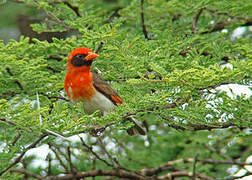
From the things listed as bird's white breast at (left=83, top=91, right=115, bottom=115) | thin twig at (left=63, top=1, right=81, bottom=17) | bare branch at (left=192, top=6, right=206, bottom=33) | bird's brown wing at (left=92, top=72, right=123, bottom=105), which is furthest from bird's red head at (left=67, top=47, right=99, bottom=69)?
bare branch at (left=192, top=6, right=206, bottom=33)

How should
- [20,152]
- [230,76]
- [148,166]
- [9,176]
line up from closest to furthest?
[230,76], [20,152], [9,176], [148,166]

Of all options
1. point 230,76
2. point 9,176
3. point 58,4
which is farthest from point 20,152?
point 58,4

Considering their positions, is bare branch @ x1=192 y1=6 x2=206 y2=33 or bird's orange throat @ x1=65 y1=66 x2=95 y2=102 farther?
bare branch @ x1=192 y1=6 x2=206 y2=33

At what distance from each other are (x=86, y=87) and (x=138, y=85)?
1150 millimetres

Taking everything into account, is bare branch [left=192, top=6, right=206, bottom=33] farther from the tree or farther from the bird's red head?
the bird's red head

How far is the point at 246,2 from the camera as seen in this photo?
470 cm

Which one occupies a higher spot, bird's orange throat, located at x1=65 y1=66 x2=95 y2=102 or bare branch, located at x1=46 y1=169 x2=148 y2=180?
bird's orange throat, located at x1=65 y1=66 x2=95 y2=102

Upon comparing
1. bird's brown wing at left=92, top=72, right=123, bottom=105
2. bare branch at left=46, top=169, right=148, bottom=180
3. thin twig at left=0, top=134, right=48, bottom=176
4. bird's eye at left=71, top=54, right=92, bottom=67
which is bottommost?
bare branch at left=46, top=169, right=148, bottom=180

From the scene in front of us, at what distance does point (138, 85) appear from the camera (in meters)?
3.06

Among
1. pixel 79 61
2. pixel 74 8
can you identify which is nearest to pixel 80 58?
pixel 79 61

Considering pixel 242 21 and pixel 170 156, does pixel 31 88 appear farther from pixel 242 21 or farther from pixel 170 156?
pixel 170 156

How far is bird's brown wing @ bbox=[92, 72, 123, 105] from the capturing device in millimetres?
4074

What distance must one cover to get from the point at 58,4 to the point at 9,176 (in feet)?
6.77

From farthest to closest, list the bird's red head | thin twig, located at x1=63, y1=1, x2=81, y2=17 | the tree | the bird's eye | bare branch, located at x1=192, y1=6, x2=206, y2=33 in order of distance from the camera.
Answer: bare branch, located at x1=192, y1=6, x2=206, y2=33 → thin twig, located at x1=63, y1=1, x2=81, y2=17 → the bird's eye → the bird's red head → the tree
